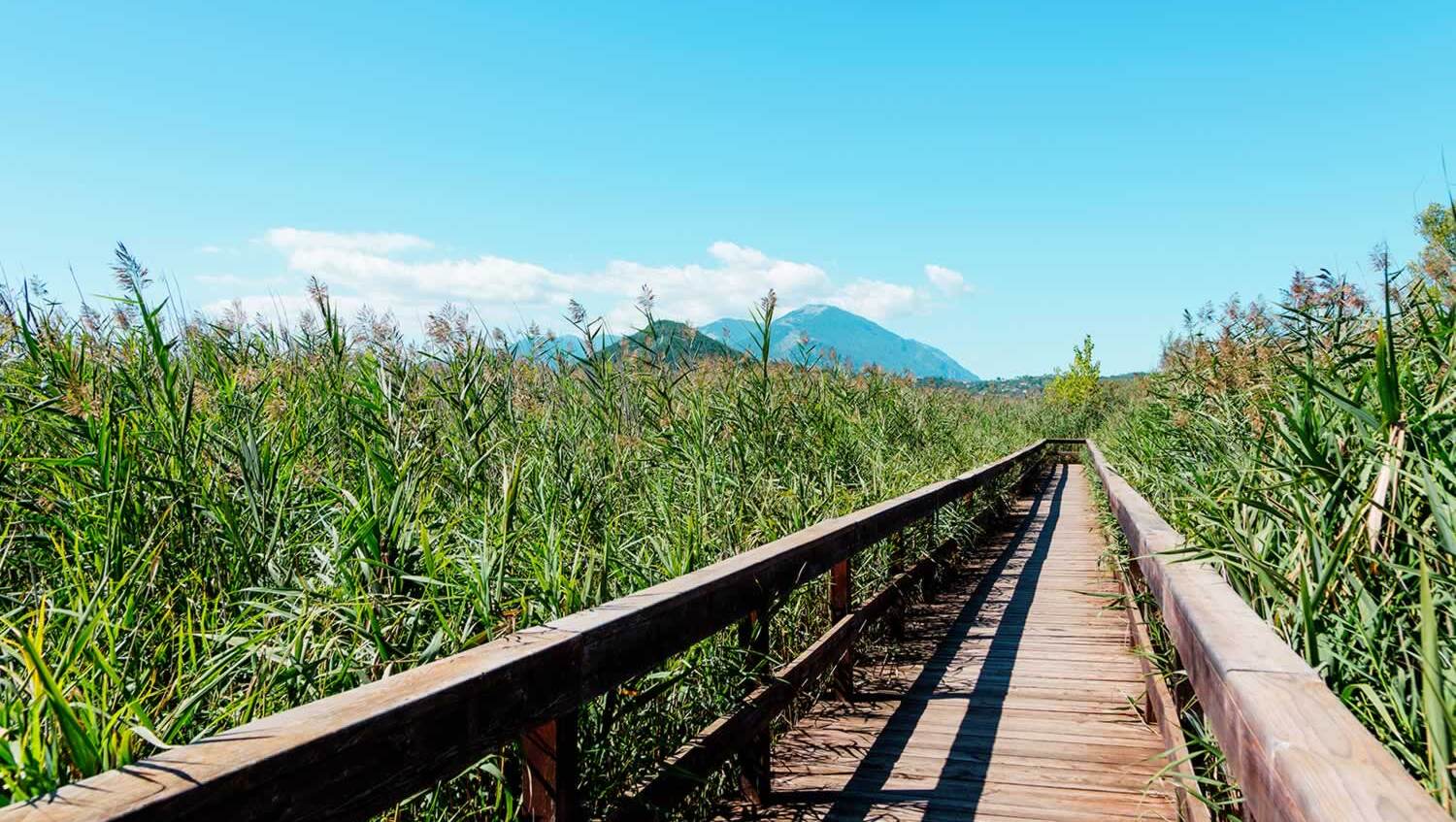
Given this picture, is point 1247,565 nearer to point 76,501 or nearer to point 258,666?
point 258,666

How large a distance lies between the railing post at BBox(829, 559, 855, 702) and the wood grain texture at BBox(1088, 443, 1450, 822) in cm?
184

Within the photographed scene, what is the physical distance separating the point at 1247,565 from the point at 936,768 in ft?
5.30

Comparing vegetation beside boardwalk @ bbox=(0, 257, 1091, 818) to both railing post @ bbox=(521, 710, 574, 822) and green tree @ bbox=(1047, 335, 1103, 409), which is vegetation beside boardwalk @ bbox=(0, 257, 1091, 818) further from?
green tree @ bbox=(1047, 335, 1103, 409)

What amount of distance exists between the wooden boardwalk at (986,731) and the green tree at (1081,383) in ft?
95.4

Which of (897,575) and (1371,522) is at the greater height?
(1371,522)

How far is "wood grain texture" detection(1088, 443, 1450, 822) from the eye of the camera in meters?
0.96

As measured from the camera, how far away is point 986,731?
12.5 ft

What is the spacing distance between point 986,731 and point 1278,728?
285 cm

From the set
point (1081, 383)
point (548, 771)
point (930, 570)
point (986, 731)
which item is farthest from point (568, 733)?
point (1081, 383)

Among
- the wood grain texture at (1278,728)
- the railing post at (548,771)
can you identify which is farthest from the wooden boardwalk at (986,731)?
the railing post at (548,771)

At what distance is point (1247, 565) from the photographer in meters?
2.22

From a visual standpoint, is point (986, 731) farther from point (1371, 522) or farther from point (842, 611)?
point (1371, 522)

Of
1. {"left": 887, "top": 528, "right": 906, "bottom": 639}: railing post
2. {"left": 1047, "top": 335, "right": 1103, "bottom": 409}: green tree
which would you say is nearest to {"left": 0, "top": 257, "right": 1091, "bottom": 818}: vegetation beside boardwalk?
{"left": 887, "top": 528, "right": 906, "bottom": 639}: railing post

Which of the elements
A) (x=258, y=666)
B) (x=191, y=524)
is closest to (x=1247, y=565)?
(x=258, y=666)
